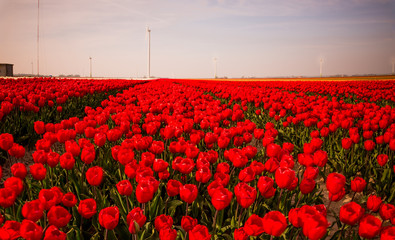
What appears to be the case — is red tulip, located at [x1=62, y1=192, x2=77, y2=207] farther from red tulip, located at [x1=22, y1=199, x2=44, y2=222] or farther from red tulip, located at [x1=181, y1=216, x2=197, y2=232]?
red tulip, located at [x1=181, y1=216, x2=197, y2=232]

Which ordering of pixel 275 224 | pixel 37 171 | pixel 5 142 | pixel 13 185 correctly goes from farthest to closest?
pixel 5 142, pixel 37 171, pixel 13 185, pixel 275 224

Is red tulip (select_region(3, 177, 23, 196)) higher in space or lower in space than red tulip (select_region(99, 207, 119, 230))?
higher

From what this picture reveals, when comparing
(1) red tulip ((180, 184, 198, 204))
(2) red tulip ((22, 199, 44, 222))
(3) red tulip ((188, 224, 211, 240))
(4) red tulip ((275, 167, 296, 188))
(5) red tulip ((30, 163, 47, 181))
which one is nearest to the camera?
(3) red tulip ((188, 224, 211, 240))

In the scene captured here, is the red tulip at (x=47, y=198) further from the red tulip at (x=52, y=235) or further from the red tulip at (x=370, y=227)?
the red tulip at (x=370, y=227)

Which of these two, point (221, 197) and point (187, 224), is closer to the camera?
point (187, 224)

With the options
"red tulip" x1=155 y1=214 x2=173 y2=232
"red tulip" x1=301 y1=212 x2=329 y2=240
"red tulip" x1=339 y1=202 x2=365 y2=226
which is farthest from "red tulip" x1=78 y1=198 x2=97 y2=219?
"red tulip" x1=339 y1=202 x2=365 y2=226

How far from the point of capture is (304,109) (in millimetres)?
6094

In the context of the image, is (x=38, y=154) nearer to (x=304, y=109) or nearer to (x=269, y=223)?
A: (x=269, y=223)

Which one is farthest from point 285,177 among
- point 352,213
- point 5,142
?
point 5,142

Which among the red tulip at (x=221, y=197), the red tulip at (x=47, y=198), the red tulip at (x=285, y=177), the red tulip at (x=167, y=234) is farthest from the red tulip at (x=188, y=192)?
the red tulip at (x=47, y=198)

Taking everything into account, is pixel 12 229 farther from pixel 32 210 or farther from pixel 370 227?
pixel 370 227

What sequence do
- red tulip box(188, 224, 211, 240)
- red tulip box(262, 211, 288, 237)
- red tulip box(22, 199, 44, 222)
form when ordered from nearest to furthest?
red tulip box(188, 224, 211, 240) < red tulip box(262, 211, 288, 237) < red tulip box(22, 199, 44, 222)

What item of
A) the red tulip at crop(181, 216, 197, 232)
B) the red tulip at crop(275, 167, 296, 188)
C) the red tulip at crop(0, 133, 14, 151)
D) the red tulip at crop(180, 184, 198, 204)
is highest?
A: the red tulip at crop(0, 133, 14, 151)

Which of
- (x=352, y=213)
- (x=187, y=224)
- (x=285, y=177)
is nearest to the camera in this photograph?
(x=187, y=224)
